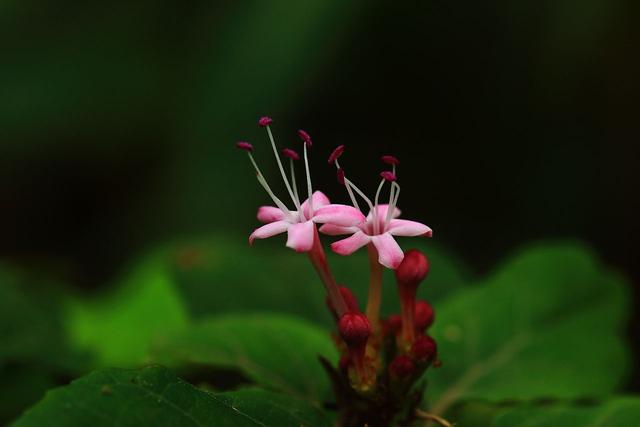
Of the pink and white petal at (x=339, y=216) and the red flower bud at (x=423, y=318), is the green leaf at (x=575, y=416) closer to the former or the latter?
the red flower bud at (x=423, y=318)

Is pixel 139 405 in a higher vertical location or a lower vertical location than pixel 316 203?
lower

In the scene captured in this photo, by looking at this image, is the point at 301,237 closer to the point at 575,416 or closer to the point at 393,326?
the point at 393,326

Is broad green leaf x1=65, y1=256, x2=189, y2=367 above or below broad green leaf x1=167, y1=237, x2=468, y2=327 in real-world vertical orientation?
below

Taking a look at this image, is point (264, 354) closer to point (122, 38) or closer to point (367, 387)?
point (367, 387)

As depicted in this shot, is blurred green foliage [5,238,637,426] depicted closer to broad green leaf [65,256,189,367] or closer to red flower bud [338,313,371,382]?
broad green leaf [65,256,189,367]

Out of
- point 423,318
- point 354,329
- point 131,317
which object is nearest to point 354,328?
point 354,329

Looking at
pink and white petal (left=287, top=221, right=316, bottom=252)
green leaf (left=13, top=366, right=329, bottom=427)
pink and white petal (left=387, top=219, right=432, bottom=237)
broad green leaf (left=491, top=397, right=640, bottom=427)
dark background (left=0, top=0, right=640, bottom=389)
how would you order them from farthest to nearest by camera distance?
1. dark background (left=0, top=0, right=640, bottom=389)
2. broad green leaf (left=491, top=397, right=640, bottom=427)
3. pink and white petal (left=387, top=219, right=432, bottom=237)
4. pink and white petal (left=287, top=221, right=316, bottom=252)
5. green leaf (left=13, top=366, right=329, bottom=427)

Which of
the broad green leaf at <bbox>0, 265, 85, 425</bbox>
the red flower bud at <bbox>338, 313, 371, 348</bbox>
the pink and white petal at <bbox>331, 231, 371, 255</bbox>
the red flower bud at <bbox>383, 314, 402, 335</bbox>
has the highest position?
the pink and white petal at <bbox>331, 231, 371, 255</bbox>

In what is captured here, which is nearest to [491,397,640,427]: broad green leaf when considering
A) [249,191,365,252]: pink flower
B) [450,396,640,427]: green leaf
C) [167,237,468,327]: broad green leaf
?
[450,396,640,427]: green leaf
